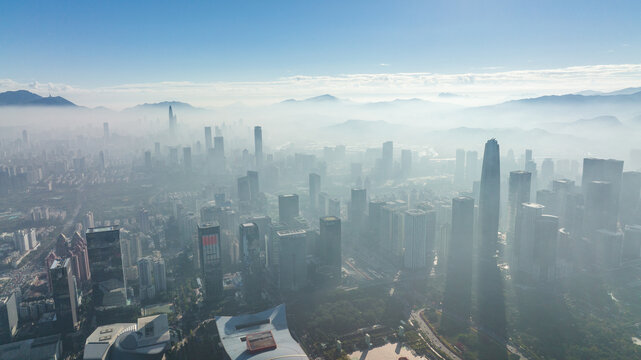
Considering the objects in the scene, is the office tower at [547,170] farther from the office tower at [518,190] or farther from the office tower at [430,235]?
the office tower at [430,235]

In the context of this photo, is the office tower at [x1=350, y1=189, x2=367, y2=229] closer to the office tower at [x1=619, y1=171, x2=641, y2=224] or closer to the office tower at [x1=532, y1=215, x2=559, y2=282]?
the office tower at [x1=532, y1=215, x2=559, y2=282]

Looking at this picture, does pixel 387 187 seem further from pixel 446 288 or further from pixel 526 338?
pixel 526 338

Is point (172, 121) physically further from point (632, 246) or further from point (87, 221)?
point (632, 246)

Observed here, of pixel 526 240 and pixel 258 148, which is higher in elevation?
pixel 258 148

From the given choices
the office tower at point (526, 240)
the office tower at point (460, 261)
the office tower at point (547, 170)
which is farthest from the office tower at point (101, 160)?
the office tower at point (547, 170)

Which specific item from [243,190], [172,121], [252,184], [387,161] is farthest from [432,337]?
[172,121]

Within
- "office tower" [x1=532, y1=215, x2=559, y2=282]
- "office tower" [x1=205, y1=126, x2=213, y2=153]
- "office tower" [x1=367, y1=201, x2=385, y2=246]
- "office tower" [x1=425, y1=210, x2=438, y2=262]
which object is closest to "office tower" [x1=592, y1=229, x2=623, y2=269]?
"office tower" [x1=532, y1=215, x2=559, y2=282]

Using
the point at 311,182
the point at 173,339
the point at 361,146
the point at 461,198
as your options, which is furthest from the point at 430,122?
the point at 173,339
